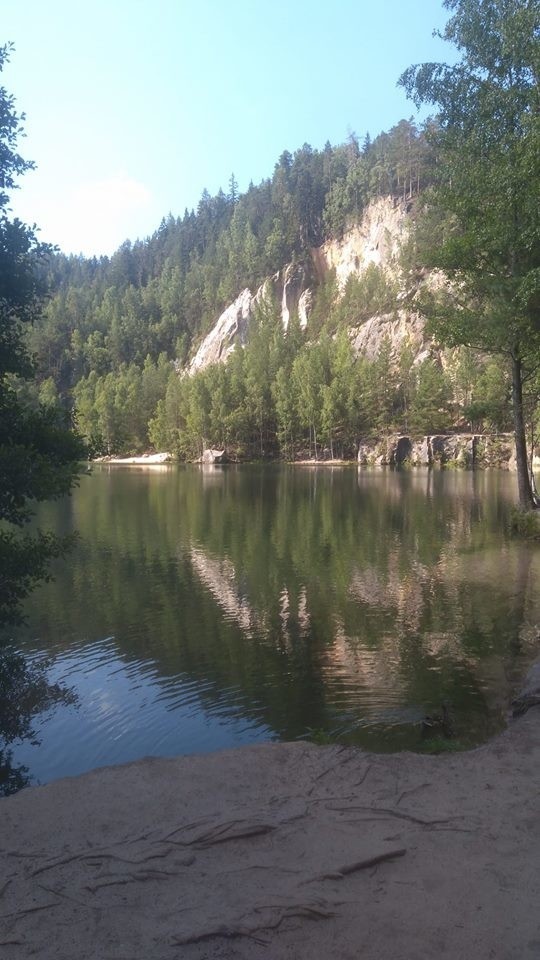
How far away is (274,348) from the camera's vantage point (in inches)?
5128

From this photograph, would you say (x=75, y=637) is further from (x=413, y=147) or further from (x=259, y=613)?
(x=413, y=147)

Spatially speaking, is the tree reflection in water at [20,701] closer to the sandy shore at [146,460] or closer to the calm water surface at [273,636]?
the calm water surface at [273,636]

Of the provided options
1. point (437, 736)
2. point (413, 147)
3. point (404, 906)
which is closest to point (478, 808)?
point (404, 906)

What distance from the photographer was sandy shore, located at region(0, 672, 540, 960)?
14.8 feet

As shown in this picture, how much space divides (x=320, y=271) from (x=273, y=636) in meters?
156

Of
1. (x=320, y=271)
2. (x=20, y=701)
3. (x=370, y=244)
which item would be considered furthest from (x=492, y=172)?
(x=320, y=271)

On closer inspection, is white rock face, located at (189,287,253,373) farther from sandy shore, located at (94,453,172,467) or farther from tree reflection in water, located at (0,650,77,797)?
tree reflection in water, located at (0,650,77,797)

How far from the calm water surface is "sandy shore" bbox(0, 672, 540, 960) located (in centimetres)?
225

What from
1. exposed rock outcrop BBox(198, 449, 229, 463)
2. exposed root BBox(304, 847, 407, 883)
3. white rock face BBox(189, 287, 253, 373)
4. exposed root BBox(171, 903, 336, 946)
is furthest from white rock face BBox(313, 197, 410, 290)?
exposed root BBox(171, 903, 336, 946)

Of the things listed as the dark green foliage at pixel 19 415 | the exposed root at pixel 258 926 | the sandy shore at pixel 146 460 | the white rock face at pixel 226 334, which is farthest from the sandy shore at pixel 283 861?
the white rock face at pixel 226 334

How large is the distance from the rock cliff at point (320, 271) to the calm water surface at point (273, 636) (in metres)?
120

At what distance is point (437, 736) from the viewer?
31.1ft

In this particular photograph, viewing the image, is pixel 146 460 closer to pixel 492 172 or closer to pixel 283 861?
pixel 492 172

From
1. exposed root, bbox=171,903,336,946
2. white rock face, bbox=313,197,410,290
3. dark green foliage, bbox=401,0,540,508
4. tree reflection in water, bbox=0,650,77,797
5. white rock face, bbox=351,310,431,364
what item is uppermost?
white rock face, bbox=313,197,410,290
